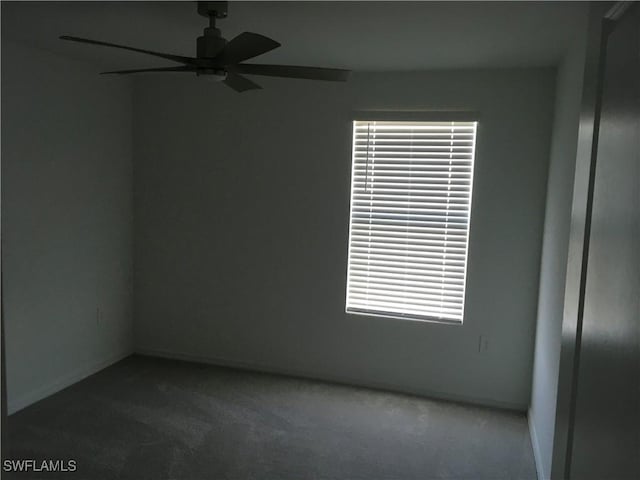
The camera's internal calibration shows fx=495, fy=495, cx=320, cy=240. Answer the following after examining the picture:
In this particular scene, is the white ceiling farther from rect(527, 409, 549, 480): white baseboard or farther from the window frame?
rect(527, 409, 549, 480): white baseboard

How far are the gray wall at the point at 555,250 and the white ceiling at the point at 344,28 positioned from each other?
8.4 inches

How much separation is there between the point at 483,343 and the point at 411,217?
1052 mm

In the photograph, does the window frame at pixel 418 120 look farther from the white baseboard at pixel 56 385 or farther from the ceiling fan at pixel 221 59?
the white baseboard at pixel 56 385

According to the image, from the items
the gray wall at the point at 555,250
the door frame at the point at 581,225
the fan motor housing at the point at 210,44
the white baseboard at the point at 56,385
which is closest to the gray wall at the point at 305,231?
the gray wall at the point at 555,250

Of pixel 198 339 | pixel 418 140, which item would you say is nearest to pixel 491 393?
pixel 418 140

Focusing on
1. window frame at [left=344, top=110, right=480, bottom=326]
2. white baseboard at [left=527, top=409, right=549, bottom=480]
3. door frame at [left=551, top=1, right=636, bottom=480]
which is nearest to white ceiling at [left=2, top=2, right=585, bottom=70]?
window frame at [left=344, top=110, right=480, bottom=326]

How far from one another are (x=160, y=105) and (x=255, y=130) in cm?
86

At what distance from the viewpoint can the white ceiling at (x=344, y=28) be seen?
2275mm

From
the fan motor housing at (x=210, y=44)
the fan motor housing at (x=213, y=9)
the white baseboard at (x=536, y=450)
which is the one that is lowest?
the white baseboard at (x=536, y=450)

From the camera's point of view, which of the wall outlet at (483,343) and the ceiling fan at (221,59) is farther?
the wall outlet at (483,343)

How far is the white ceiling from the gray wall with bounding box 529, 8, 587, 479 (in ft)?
0.70

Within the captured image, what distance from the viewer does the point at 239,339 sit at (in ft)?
13.6

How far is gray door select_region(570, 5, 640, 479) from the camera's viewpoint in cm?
75

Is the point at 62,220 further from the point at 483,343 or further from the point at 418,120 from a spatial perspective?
the point at 483,343
